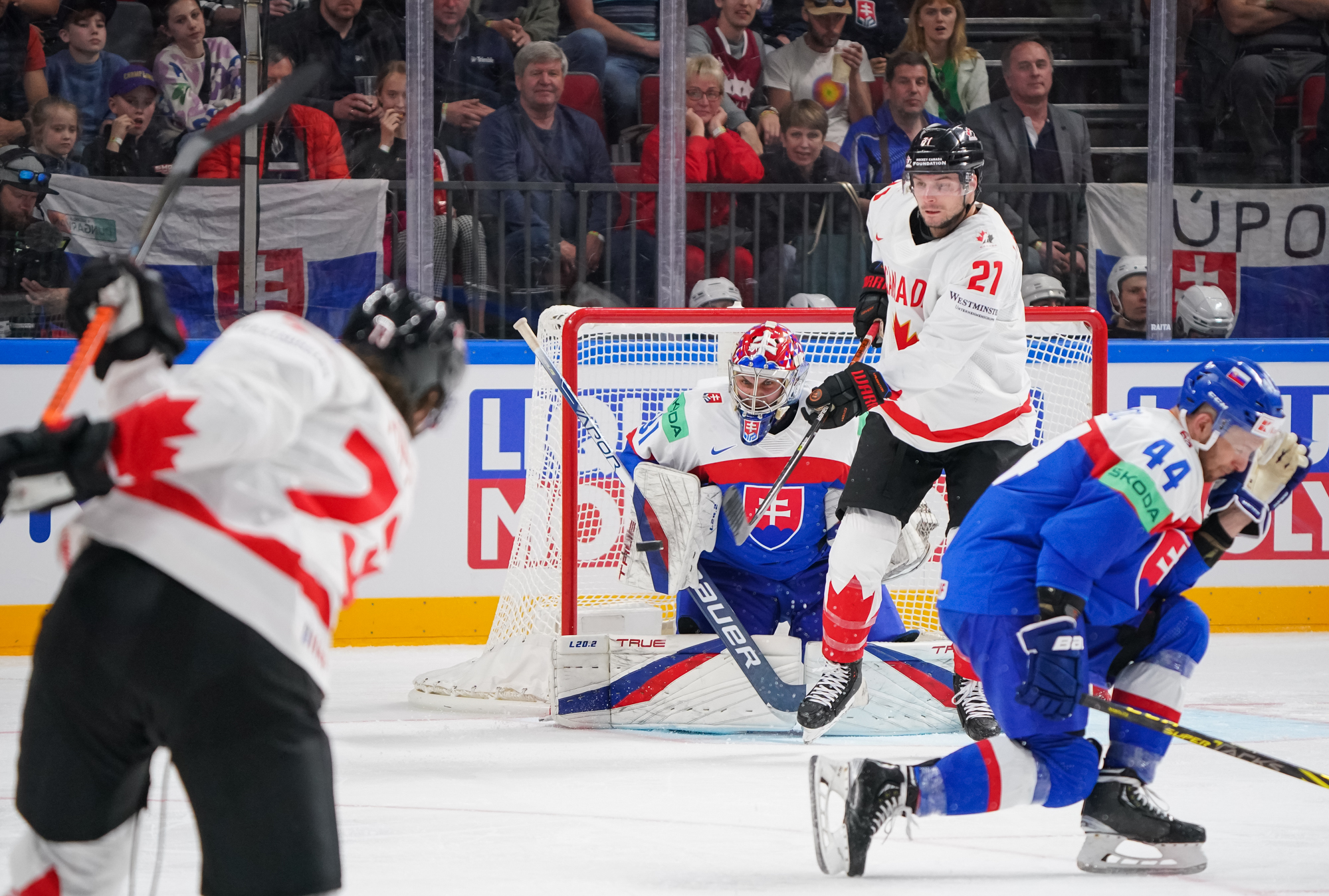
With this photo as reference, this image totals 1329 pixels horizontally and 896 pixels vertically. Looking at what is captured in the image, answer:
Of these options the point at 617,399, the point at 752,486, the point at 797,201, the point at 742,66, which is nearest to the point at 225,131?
the point at 752,486

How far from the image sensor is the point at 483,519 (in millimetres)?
5129

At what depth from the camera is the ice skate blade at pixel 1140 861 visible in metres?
2.56

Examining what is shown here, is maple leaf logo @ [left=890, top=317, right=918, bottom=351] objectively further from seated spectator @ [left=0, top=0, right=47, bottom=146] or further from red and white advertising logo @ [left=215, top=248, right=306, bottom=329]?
seated spectator @ [left=0, top=0, right=47, bottom=146]

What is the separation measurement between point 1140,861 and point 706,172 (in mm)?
3281

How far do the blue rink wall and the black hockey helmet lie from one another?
10.2 ft

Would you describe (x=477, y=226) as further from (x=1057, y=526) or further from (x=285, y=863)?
(x=285, y=863)

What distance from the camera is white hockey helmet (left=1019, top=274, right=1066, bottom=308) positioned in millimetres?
5496

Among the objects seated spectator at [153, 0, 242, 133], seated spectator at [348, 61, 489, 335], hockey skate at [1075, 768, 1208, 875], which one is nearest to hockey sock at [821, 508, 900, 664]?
hockey skate at [1075, 768, 1208, 875]

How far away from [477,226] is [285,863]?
159 inches

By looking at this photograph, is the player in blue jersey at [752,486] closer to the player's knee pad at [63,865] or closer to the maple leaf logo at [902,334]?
the maple leaf logo at [902,334]

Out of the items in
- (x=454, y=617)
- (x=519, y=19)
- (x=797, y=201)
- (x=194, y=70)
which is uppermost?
(x=519, y=19)

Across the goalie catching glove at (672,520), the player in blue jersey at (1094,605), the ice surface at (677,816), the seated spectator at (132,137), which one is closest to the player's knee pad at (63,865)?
the ice surface at (677,816)

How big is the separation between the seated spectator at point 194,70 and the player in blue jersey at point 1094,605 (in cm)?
337

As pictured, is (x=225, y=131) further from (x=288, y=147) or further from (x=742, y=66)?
(x=742, y=66)
